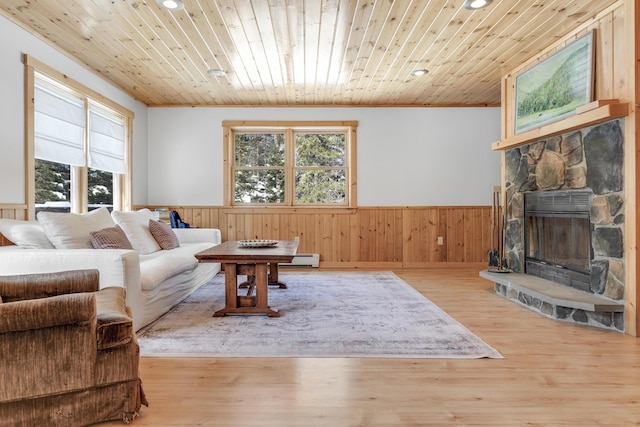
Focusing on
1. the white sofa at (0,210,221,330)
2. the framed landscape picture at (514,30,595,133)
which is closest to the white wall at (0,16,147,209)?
the white sofa at (0,210,221,330)

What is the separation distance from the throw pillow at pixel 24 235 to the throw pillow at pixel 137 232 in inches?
34.5

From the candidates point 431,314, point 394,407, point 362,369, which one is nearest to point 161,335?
point 362,369

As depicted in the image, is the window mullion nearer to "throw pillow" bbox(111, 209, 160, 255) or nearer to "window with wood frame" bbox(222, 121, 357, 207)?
"window with wood frame" bbox(222, 121, 357, 207)

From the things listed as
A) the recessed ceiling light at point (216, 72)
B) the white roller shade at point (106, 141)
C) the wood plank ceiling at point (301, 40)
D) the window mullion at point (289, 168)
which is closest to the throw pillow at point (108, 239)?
the white roller shade at point (106, 141)

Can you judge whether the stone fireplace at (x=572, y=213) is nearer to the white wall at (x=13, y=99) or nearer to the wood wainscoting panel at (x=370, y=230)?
the wood wainscoting panel at (x=370, y=230)

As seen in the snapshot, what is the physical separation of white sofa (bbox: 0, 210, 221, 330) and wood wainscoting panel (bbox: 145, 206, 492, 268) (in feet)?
5.86

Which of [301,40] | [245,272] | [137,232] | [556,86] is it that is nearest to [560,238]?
[556,86]

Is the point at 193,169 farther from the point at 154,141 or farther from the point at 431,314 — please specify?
the point at 431,314

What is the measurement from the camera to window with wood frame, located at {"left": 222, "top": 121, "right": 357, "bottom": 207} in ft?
17.9

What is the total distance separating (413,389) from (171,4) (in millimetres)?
3001

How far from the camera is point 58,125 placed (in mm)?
3473

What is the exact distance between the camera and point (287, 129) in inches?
215

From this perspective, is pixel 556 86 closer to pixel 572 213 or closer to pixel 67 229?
pixel 572 213

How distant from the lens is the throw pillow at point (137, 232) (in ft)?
11.8
